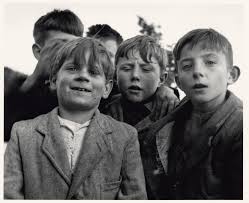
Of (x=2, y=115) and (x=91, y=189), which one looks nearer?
(x=91, y=189)

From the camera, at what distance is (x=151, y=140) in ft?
6.20

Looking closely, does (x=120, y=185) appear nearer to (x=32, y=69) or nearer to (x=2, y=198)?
(x=2, y=198)

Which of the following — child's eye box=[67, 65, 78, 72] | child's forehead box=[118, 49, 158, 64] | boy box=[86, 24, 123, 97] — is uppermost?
boy box=[86, 24, 123, 97]

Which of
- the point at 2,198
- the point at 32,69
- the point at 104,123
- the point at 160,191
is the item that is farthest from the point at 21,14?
the point at 160,191

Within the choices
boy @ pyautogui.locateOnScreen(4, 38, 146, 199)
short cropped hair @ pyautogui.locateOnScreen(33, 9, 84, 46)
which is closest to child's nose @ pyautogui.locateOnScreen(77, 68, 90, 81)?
boy @ pyautogui.locateOnScreen(4, 38, 146, 199)

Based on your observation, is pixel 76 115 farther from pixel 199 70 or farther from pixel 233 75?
pixel 233 75

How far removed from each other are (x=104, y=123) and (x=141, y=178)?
320 mm

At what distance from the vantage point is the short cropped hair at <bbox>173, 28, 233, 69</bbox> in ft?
6.06

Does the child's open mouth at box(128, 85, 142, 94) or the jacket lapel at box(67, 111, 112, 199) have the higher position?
the child's open mouth at box(128, 85, 142, 94)

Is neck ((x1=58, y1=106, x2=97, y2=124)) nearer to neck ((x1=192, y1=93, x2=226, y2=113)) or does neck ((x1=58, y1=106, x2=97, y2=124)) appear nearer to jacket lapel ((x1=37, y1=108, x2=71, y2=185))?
jacket lapel ((x1=37, y1=108, x2=71, y2=185))

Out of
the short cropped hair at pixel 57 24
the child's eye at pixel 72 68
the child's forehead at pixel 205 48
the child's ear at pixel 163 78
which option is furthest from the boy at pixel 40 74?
the child's forehead at pixel 205 48

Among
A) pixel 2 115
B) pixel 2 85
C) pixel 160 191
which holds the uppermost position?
pixel 2 85

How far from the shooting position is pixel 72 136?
5.77 feet

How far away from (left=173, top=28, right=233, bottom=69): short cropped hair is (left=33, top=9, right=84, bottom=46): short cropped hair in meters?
0.54
